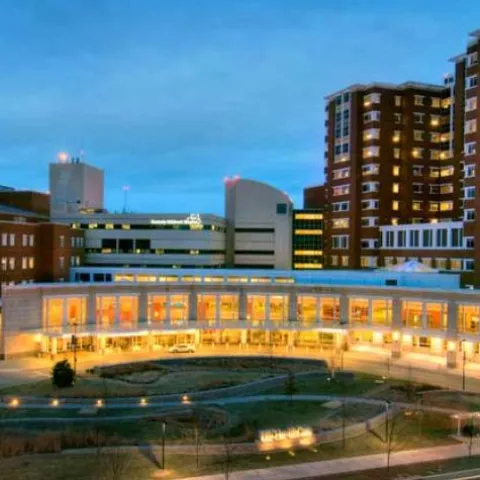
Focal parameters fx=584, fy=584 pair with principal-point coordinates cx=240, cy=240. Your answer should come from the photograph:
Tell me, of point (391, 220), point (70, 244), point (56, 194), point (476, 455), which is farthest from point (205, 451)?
point (56, 194)

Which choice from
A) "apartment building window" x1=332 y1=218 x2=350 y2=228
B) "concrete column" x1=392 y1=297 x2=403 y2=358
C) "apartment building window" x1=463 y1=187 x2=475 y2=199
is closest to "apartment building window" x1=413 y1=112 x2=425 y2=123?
"apartment building window" x1=332 y1=218 x2=350 y2=228

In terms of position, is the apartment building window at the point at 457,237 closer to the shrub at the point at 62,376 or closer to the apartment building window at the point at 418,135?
the apartment building window at the point at 418,135

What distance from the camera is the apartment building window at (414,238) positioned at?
98.1 meters

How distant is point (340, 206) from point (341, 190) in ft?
10.2

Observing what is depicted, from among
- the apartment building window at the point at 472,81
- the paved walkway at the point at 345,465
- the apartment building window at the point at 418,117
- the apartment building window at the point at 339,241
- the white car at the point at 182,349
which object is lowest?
the paved walkway at the point at 345,465

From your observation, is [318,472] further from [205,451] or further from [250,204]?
[250,204]

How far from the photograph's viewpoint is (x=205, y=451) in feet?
115

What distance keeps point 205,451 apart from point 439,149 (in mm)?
93278

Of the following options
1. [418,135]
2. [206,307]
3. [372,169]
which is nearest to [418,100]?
[418,135]

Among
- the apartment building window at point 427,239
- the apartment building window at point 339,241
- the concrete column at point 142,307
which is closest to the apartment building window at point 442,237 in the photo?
the apartment building window at point 427,239

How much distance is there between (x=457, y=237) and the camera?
90125mm

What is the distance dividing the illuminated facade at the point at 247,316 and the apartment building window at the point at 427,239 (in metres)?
20.2

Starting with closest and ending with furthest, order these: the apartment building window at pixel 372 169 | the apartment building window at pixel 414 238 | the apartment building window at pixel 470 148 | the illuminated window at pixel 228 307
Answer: the illuminated window at pixel 228 307 < the apartment building window at pixel 470 148 < the apartment building window at pixel 414 238 < the apartment building window at pixel 372 169

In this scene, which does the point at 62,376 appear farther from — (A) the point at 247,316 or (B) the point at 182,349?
(A) the point at 247,316
